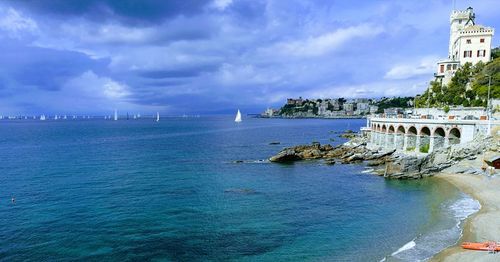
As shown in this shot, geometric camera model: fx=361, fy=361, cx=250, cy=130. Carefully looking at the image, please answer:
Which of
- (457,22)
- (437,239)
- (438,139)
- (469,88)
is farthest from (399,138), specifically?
(457,22)

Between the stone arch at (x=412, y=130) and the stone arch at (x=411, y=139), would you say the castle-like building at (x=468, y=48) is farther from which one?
the stone arch at (x=411, y=139)

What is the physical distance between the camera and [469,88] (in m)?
92.9

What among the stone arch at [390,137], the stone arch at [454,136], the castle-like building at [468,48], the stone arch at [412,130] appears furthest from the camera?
the castle-like building at [468,48]

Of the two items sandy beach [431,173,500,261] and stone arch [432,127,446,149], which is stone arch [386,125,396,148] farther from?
sandy beach [431,173,500,261]

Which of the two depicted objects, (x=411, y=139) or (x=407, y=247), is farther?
(x=411, y=139)

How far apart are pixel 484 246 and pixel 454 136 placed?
1807 inches

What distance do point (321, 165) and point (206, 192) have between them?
31363mm

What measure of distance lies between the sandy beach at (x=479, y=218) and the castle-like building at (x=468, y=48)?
6149 cm

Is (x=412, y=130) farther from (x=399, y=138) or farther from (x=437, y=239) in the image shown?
(x=437, y=239)

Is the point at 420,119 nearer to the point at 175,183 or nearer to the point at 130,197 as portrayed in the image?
the point at 175,183

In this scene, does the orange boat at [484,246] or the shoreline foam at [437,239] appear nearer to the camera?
the orange boat at [484,246]

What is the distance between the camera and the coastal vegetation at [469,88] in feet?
276

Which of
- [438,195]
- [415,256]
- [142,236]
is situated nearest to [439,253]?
[415,256]

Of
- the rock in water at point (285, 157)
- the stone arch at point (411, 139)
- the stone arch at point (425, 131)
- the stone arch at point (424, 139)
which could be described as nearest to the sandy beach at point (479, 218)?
the stone arch at point (424, 139)
